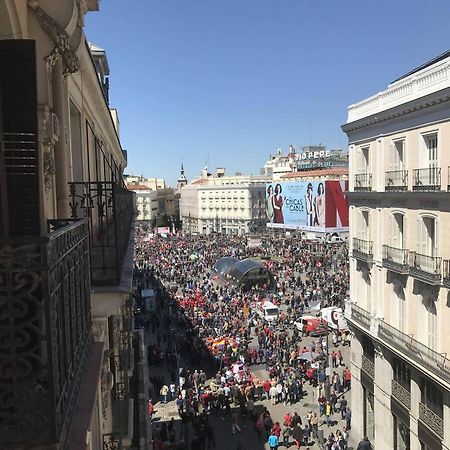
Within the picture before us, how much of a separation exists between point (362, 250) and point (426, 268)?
5141mm

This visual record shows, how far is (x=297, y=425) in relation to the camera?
20328 mm

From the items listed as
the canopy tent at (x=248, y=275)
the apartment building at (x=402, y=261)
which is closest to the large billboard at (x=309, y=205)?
the canopy tent at (x=248, y=275)

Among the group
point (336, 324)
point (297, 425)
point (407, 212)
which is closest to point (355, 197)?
point (407, 212)

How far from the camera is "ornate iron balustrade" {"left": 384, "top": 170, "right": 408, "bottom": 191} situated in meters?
19.4

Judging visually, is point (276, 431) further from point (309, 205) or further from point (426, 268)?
point (309, 205)

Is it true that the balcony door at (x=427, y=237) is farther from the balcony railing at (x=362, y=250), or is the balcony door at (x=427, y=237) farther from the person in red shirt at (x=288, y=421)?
the person in red shirt at (x=288, y=421)

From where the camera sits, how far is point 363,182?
22812 millimetres

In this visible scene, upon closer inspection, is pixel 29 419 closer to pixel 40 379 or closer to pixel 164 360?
pixel 40 379

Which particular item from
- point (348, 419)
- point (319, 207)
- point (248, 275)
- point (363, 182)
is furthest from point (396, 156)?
point (319, 207)

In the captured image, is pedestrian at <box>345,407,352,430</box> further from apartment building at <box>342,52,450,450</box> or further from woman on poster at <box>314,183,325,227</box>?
woman on poster at <box>314,183,325,227</box>

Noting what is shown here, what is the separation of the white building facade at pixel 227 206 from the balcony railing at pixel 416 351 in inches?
3805

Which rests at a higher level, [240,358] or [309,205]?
[309,205]

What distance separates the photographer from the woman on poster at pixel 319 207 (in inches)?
2511

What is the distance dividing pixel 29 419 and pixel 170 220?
151m
